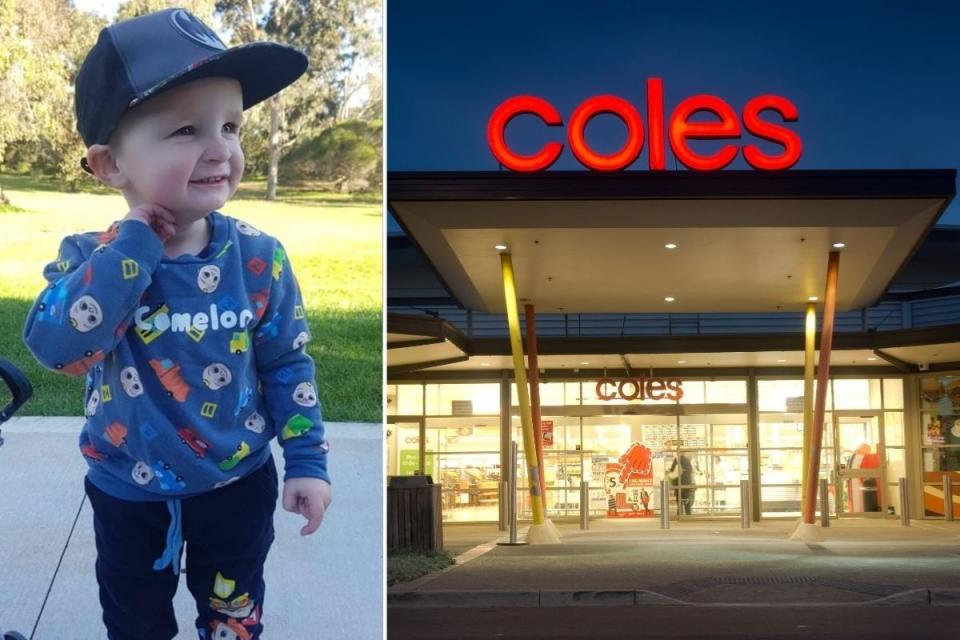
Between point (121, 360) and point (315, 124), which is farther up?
point (315, 124)

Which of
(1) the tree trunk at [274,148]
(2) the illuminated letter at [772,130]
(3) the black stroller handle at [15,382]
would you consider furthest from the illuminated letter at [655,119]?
(3) the black stroller handle at [15,382]

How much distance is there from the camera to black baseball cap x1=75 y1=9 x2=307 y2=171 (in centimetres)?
304

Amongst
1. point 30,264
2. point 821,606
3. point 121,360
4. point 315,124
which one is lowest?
point 821,606

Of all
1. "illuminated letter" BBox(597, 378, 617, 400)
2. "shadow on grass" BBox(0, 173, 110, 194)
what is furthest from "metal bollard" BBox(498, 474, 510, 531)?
"shadow on grass" BBox(0, 173, 110, 194)

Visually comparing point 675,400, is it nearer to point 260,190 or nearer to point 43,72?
point 260,190

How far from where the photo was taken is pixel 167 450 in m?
3.02

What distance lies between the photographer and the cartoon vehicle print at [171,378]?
9.82 ft

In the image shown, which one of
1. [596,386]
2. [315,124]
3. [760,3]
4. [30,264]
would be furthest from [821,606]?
[760,3]

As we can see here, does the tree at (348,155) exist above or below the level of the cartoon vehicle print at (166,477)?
above

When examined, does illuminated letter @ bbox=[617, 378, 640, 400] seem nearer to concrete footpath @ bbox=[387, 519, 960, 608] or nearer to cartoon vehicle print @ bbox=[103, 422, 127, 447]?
concrete footpath @ bbox=[387, 519, 960, 608]

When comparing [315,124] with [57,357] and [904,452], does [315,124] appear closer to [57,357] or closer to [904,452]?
[57,357]

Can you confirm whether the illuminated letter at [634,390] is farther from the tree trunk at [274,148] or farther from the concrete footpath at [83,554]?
the tree trunk at [274,148]

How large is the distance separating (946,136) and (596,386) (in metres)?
42.8

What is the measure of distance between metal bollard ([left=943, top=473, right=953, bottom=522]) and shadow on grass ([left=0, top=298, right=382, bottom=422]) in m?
19.9
